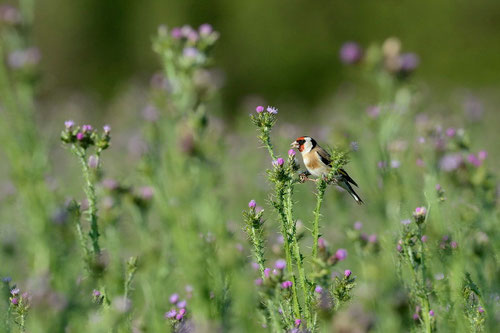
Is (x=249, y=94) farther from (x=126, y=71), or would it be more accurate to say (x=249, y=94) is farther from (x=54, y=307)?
(x=54, y=307)

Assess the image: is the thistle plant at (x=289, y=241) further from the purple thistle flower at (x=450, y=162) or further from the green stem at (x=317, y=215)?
the purple thistle flower at (x=450, y=162)

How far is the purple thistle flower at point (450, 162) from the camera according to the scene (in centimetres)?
293

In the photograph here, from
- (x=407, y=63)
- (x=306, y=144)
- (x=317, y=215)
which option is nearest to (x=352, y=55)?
(x=407, y=63)

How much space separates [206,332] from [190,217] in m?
0.39

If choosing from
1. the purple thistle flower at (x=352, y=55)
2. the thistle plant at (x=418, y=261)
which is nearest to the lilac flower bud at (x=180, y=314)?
the thistle plant at (x=418, y=261)

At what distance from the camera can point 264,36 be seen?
17891mm

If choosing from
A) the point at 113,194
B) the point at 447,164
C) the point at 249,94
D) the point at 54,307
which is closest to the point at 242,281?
the point at 54,307

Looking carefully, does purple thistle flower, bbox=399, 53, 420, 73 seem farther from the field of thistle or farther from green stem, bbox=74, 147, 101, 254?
green stem, bbox=74, 147, 101, 254

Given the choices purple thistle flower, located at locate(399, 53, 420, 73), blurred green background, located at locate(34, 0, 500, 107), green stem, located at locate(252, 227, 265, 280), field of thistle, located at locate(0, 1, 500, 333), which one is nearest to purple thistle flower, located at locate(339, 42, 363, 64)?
field of thistle, located at locate(0, 1, 500, 333)

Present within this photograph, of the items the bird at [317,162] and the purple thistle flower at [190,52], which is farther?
the bird at [317,162]

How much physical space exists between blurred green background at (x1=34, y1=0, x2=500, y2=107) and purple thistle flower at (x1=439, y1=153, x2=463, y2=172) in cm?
1356

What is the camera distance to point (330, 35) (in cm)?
1767

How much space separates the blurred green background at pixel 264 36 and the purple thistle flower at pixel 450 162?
1356cm

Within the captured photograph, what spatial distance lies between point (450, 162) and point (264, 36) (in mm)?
15531
